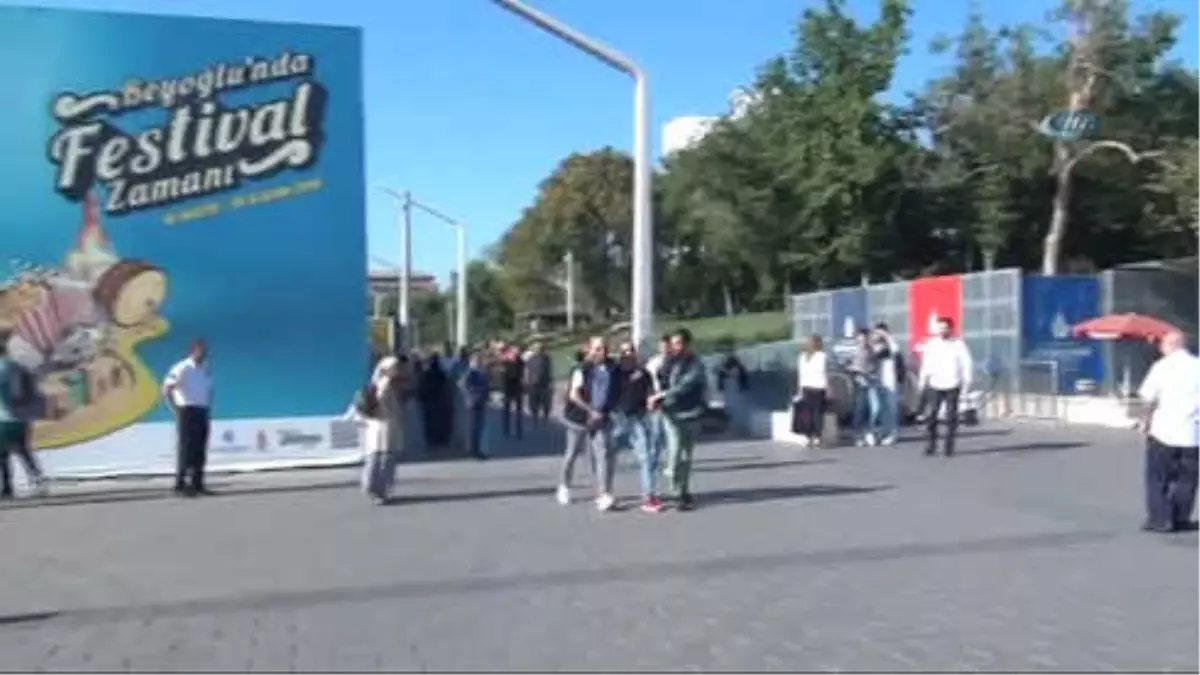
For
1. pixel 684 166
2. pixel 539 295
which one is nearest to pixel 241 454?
pixel 684 166

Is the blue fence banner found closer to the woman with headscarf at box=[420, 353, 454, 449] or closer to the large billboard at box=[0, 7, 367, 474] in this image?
the woman with headscarf at box=[420, 353, 454, 449]

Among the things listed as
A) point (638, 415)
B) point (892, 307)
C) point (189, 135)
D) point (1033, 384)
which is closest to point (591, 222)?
point (892, 307)

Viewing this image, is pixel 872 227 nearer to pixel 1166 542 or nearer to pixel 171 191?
pixel 171 191

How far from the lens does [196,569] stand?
1081 cm

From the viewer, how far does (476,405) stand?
21.8 m

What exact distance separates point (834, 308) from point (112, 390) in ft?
68.5

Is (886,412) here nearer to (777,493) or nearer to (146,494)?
(777,493)

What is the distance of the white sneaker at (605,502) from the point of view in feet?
45.9

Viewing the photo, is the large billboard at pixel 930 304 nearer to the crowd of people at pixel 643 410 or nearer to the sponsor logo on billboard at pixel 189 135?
the crowd of people at pixel 643 410

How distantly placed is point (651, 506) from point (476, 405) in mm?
8079

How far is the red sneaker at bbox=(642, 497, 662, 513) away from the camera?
1392 centimetres

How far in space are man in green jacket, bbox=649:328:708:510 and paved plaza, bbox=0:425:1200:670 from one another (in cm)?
54

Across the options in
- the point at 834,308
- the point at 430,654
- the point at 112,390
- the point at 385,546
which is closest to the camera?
the point at 430,654

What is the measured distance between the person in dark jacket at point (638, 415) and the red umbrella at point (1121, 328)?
15.3 meters
